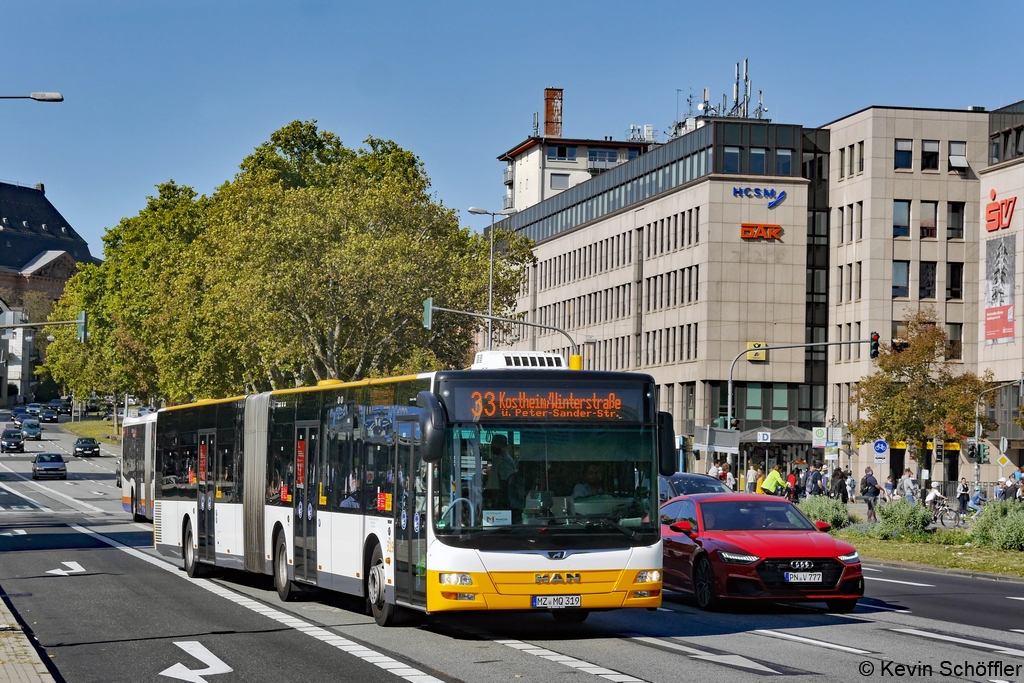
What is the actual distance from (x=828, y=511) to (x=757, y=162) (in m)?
53.4

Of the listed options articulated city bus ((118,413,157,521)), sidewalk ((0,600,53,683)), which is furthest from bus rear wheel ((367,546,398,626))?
articulated city bus ((118,413,157,521))

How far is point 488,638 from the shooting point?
15547 millimetres

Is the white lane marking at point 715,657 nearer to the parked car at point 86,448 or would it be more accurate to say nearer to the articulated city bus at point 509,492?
the articulated city bus at point 509,492

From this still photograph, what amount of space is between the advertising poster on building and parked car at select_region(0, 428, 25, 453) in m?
64.0

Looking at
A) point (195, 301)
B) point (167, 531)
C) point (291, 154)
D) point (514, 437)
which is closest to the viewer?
point (514, 437)

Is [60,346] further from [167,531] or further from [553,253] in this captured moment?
[167,531]

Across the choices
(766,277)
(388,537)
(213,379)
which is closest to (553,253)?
(766,277)

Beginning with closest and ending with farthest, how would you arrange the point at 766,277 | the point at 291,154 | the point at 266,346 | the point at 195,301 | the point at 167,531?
1. the point at 167,531
2. the point at 266,346
3. the point at 195,301
4. the point at 291,154
5. the point at 766,277

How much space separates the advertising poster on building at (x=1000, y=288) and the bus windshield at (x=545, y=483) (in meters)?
66.4

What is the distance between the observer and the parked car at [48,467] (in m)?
80.5

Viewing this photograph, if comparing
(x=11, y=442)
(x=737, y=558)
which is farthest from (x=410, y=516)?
(x=11, y=442)

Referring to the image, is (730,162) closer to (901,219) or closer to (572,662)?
(901,219)

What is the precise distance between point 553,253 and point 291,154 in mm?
42688

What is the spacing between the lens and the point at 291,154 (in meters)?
69.8
